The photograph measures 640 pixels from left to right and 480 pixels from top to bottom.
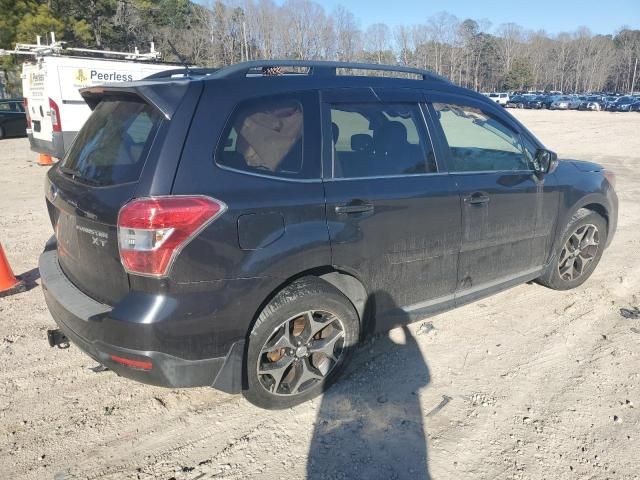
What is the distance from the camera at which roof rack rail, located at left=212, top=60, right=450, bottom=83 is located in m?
2.69

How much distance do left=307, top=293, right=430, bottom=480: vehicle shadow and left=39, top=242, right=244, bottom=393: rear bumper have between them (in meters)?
0.61

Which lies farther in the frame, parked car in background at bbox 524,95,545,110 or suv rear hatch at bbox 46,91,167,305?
parked car in background at bbox 524,95,545,110

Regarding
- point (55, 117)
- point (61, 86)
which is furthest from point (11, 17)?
point (55, 117)

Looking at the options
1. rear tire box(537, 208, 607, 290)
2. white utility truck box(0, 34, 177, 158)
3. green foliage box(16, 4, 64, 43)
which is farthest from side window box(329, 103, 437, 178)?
green foliage box(16, 4, 64, 43)

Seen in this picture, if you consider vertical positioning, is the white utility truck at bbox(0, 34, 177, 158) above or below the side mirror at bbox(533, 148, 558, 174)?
above

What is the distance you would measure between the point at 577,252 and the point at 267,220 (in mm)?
3363

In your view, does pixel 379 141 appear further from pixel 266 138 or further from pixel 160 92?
pixel 160 92

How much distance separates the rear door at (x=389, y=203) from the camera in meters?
2.94

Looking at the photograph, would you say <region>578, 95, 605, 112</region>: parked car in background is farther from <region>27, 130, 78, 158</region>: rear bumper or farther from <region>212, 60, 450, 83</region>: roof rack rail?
<region>212, 60, 450, 83</region>: roof rack rail

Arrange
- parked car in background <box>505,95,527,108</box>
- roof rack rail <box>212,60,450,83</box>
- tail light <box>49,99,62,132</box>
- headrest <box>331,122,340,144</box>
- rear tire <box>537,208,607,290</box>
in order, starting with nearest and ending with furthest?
roof rack rail <box>212,60,450,83</box>
headrest <box>331,122,340,144</box>
rear tire <box>537,208,607,290</box>
tail light <box>49,99,62,132</box>
parked car in background <box>505,95,527,108</box>

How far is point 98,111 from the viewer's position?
3066 mm

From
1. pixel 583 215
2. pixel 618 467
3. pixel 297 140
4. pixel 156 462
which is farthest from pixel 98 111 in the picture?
pixel 583 215

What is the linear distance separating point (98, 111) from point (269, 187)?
1279 millimetres

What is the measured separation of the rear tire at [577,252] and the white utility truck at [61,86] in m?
8.83
